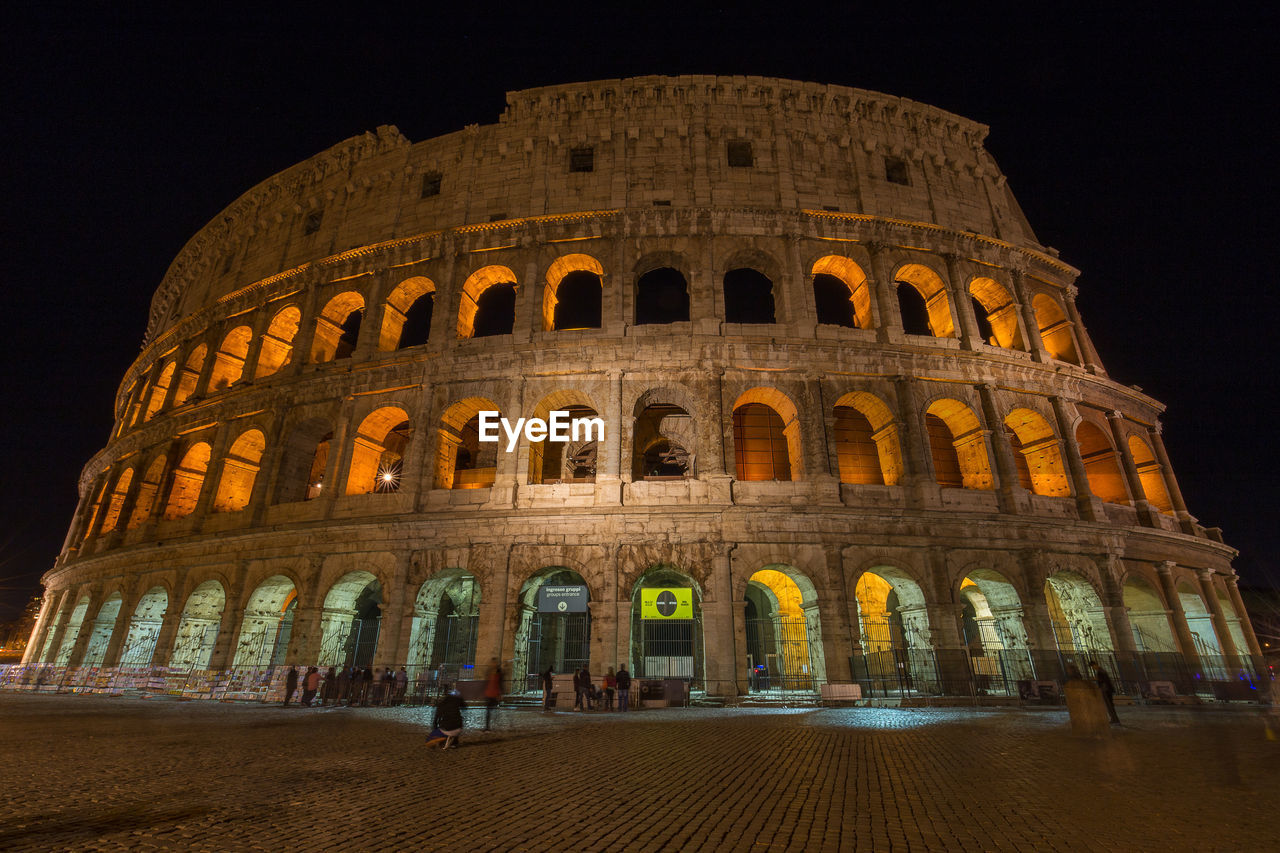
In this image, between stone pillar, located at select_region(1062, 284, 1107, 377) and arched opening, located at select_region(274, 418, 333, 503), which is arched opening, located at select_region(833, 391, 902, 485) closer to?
stone pillar, located at select_region(1062, 284, 1107, 377)

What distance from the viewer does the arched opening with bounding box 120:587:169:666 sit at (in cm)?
2030

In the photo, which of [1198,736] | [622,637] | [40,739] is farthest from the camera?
[622,637]

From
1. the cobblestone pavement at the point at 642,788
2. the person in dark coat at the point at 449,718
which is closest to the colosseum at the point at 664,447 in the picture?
the cobblestone pavement at the point at 642,788

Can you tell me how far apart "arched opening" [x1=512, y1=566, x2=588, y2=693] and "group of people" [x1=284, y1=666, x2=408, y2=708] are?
3.05 meters

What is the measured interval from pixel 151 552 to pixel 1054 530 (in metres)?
29.9

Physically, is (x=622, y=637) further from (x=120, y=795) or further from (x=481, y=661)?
(x=120, y=795)

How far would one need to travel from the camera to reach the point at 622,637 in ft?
50.9

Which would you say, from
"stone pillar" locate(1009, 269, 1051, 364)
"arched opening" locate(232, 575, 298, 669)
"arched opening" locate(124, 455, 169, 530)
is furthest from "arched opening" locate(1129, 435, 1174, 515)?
"arched opening" locate(124, 455, 169, 530)

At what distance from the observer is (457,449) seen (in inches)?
777

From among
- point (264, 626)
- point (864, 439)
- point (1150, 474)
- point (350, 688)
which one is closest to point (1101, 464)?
point (1150, 474)

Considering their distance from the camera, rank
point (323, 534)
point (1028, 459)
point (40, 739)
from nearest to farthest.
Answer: point (40, 739), point (323, 534), point (1028, 459)

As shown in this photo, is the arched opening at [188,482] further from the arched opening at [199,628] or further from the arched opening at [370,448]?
the arched opening at [370,448]

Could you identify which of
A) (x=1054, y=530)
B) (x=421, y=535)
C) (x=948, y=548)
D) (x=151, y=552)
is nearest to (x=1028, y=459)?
(x=1054, y=530)

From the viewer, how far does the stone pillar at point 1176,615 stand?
17.1m
